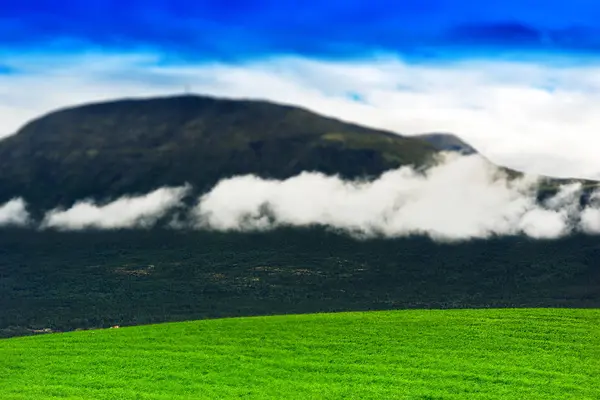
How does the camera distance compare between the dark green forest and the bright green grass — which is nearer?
the bright green grass

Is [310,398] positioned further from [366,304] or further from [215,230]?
[215,230]

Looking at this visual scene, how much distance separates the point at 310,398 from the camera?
→ 23406 mm

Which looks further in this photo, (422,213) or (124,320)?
(422,213)

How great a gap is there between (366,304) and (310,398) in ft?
222

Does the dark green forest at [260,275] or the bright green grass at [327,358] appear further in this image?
the dark green forest at [260,275]

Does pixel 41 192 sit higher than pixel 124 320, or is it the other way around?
pixel 41 192

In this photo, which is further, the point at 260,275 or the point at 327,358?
the point at 260,275

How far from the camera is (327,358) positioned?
27.8 meters

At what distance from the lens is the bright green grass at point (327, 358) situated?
2436 cm

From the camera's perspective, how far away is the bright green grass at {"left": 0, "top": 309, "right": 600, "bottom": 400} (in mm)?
24359

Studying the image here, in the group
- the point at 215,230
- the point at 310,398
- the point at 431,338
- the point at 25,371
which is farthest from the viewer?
the point at 215,230

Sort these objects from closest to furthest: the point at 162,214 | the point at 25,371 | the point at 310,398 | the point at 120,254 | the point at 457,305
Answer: the point at 310,398 < the point at 25,371 < the point at 457,305 < the point at 120,254 < the point at 162,214

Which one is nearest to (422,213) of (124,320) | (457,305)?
(457,305)

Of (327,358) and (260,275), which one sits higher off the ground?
(327,358)
